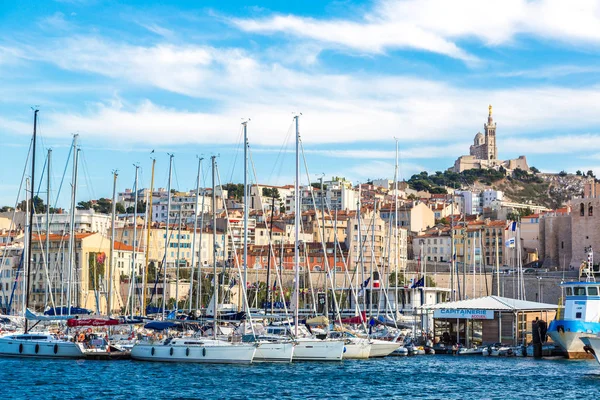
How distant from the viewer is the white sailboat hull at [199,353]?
4300cm

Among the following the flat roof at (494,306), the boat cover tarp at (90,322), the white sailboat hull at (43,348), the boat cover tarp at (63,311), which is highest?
the flat roof at (494,306)

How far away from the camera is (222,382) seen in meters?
38.9

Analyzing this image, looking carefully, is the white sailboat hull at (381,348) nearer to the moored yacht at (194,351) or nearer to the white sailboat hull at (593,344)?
the moored yacht at (194,351)

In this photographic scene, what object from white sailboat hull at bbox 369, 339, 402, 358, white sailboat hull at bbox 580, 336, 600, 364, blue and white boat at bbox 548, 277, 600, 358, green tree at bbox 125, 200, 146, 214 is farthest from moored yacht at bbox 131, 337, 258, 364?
green tree at bbox 125, 200, 146, 214

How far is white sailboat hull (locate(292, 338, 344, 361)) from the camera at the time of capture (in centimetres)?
4438

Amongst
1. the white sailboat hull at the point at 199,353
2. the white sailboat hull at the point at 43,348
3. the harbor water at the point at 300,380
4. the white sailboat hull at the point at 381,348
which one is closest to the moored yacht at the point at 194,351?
the white sailboat hull at the point at 199,353

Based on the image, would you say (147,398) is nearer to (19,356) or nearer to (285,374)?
(285,374)

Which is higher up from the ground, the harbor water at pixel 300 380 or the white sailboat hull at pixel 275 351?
the white sailboat hull at pixel 275 351

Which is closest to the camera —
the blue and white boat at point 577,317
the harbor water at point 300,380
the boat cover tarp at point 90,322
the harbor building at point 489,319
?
the harbor water at point 300,380

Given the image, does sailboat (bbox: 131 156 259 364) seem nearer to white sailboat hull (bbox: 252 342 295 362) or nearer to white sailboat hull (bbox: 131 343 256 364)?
white sailboat hull (bbox: 131 343 256 364)

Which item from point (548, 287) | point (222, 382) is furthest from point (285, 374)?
point (548, 287)

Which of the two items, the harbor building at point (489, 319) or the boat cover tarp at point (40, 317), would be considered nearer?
the boat cover tarp at point (40, 317)

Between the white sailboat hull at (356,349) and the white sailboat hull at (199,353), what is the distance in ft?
19.0

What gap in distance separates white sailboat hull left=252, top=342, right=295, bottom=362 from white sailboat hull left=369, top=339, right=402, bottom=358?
21.7 ft
